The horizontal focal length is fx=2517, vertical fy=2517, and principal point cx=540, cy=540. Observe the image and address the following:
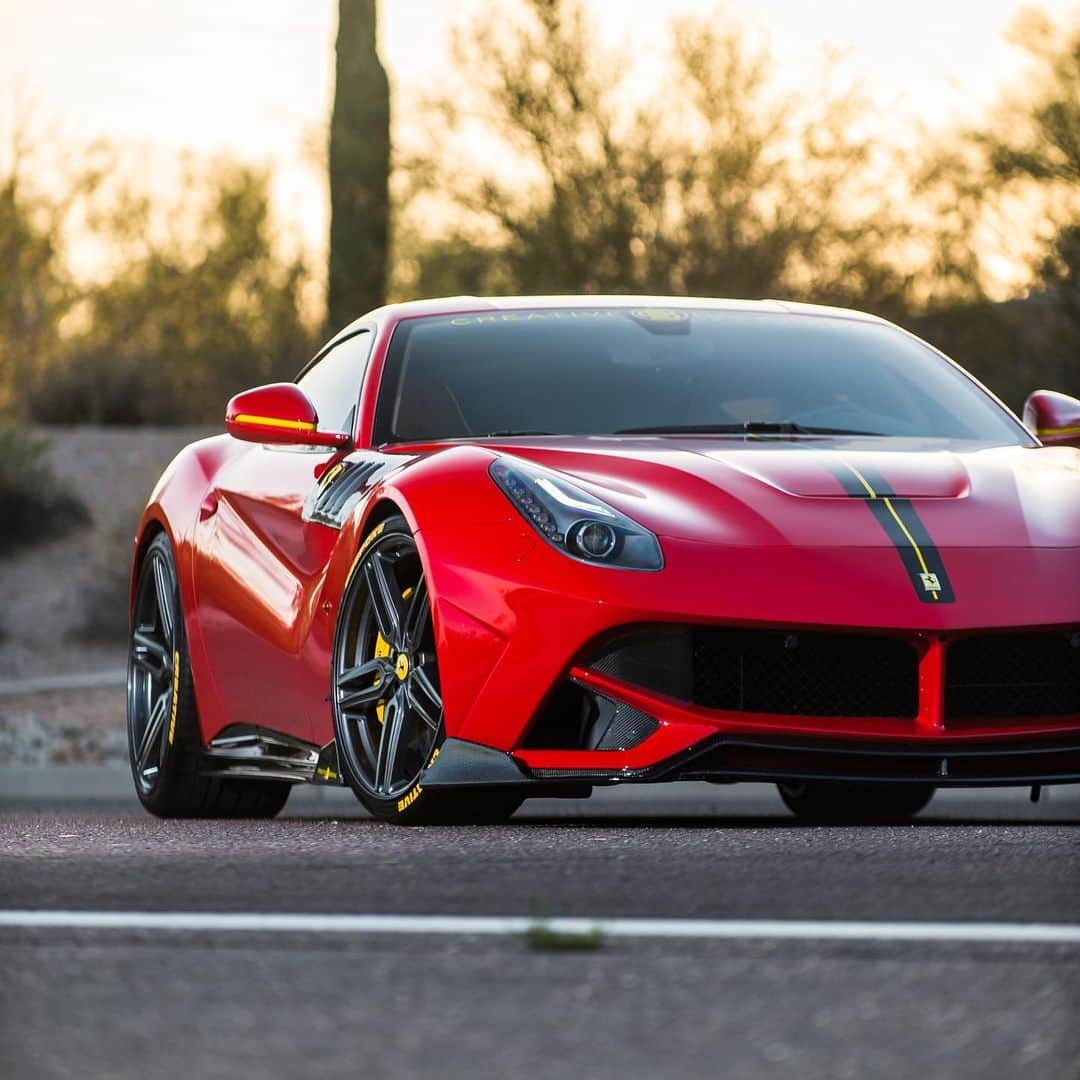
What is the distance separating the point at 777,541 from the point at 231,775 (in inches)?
90.7

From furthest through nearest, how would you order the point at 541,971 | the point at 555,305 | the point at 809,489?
the point at 555,305
the point at 809,489
the point at 541,971

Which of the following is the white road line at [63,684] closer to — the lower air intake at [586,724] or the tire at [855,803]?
the tire at [855,803]

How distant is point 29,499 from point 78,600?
2440 mm

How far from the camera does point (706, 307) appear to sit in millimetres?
7312

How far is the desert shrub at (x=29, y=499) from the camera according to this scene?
2442cm

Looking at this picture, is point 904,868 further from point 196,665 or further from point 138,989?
point 196,665

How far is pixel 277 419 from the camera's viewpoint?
22.3ft

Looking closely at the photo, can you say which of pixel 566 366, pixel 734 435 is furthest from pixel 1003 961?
pixel 566 366

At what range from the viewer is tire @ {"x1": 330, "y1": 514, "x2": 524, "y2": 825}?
5.78 metres

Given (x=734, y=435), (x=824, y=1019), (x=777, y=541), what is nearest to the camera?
(x=824, y=1019)

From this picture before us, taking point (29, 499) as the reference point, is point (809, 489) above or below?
above

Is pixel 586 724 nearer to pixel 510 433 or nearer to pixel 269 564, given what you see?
pixel 510 433

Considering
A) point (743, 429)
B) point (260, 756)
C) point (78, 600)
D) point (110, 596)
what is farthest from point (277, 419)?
point (78, 600)

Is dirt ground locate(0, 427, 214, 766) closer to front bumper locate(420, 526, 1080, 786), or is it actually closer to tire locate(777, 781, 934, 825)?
tire locate(777, 781, 934, 825)
